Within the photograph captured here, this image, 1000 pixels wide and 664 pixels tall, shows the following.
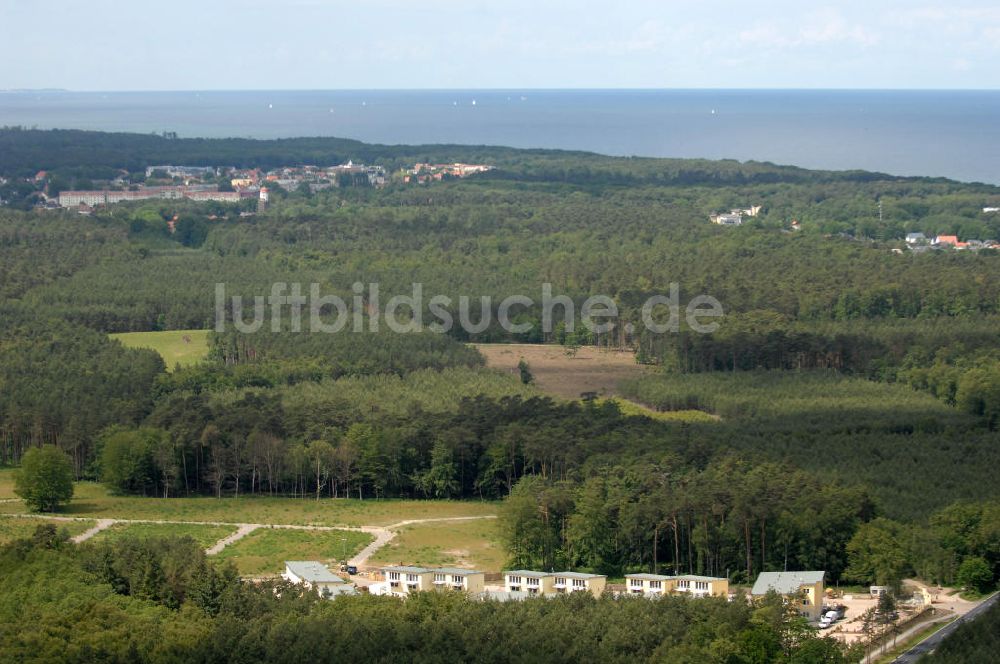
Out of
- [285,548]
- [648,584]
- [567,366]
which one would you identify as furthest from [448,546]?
[567,366]

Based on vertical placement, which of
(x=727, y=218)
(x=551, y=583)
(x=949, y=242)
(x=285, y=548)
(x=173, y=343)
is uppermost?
(x=727, y=218)

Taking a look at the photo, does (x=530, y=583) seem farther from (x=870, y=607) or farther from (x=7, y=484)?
(x=7, y=484)

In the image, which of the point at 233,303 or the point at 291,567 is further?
the point at 233,303

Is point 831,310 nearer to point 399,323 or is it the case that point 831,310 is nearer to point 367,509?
point 399,323

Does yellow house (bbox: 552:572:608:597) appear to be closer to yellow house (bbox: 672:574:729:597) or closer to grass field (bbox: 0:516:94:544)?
yellow house (bbox: 672:574:729:597)

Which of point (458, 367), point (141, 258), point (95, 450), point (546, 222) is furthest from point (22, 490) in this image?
point (546, 222)

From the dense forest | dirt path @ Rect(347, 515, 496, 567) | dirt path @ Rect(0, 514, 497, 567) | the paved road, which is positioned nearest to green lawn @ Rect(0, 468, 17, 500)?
the dense forest
